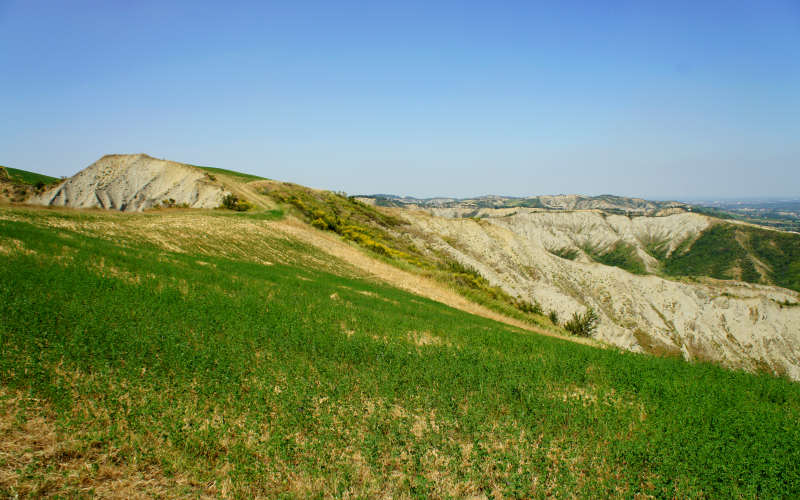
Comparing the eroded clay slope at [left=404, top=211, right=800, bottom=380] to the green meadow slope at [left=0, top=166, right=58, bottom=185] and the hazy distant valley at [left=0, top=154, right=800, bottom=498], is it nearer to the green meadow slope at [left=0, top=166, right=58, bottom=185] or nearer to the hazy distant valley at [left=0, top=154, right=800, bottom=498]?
the hazy distant valley at [left=0, top=154, right=800, bottom=498]

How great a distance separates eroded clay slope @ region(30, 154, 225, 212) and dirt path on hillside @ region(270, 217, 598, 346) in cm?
1583

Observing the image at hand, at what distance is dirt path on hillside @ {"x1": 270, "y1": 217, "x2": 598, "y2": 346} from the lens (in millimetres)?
29953

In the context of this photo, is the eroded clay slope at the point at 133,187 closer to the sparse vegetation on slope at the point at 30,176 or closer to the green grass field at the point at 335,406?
the sparse vegetation on slope at the point at 30,176

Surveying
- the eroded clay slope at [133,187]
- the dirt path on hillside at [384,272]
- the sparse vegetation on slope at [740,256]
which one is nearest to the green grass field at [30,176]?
the eroded clay slope at [133,187]

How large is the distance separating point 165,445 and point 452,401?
5.92m

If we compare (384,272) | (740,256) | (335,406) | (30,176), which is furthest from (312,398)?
(740,256)

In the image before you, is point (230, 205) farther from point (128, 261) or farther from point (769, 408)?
point (769, 408)

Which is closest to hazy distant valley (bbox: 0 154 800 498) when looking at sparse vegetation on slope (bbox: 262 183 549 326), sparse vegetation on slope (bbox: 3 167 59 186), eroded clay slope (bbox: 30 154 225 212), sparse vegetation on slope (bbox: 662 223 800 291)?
sparse vegetation on slope (bbox: 262 183 549 326)

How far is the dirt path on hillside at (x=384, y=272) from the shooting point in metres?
30.0

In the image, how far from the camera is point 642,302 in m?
61.6

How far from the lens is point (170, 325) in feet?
34.7

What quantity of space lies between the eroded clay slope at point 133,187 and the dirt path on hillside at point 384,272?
15.8 metres

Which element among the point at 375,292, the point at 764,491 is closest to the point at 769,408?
the point at 764,491

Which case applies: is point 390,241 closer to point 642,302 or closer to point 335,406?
point 642,302
